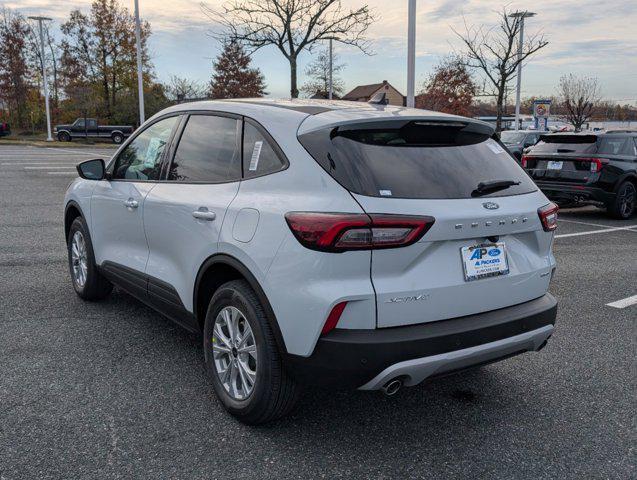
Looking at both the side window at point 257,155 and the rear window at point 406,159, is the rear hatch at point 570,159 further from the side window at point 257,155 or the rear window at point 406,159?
the side window at point 257,155

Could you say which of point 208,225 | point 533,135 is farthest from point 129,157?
point 533,135

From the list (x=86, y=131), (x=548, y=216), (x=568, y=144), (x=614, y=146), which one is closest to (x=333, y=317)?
(x=548, y=216)

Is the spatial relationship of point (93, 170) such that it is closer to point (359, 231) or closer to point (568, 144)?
point (359, 231)

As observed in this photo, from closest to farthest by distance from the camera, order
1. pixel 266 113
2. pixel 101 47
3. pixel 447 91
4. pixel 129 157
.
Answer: pixel 266 113 → pixel 129 157 → pixel 101 47 → pixel 447 91

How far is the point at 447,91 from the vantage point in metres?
57.7

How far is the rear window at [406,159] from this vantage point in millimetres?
→ 2766

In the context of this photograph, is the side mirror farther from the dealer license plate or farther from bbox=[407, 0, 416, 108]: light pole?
bbox=[407, 0, 416, 108]: light pole

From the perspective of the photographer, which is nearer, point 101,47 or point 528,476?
point 528,476

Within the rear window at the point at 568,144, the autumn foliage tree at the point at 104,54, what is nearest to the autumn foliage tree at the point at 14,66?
the autumn foliage tree at the point at 104,54

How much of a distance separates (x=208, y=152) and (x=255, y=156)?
532mm

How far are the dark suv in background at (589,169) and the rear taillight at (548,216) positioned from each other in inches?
333

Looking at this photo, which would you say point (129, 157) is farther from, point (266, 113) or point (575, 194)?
point (575, 194)

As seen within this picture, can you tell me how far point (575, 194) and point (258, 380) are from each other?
9.74m

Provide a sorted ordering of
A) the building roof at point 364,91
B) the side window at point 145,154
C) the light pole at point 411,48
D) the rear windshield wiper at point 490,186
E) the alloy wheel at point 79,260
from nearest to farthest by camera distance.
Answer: the rear windshield wiper at point 490,186
the side window at point 145,154
the alloy wheel at point 79,260
the light pole at point 411,48
the building roof at point 364,91
